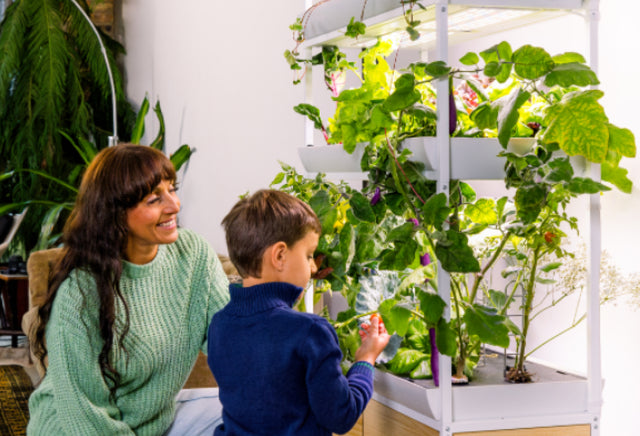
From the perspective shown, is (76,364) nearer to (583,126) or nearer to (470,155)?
(470,155)

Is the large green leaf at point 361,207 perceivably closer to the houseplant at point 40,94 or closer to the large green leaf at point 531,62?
the large green leaf at point 531,62

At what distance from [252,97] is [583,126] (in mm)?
2213

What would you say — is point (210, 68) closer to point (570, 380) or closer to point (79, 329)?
point (79, 329)

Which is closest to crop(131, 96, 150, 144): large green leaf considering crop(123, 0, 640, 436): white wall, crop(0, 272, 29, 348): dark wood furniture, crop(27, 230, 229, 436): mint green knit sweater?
crop(123, 0, 640, 436): white wall

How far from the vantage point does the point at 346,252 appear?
1510 mm

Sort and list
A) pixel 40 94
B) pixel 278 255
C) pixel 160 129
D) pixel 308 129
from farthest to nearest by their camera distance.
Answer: pixel 40 94 < pixel 160 129 < pixel 308 129 < pixel 278 255

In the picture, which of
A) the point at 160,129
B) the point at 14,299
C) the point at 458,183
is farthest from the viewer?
the point at 160,129

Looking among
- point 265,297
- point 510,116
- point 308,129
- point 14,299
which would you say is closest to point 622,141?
point 510,116

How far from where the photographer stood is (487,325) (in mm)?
1280

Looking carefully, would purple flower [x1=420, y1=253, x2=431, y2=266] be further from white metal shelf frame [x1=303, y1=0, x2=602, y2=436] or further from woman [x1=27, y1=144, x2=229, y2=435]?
woman [x1=27, y1=144, x2=229, y2=435]

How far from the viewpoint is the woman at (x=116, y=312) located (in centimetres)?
149

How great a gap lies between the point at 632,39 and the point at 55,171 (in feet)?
14.9

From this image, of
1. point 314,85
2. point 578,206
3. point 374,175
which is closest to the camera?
point 374,175

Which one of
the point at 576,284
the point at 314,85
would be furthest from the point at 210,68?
the point at 576,284
